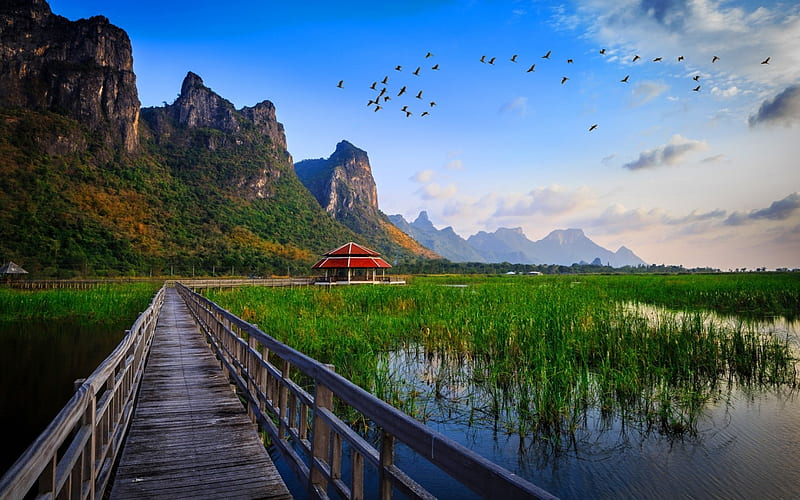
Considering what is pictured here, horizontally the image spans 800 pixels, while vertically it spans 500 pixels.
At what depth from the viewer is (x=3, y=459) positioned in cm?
668

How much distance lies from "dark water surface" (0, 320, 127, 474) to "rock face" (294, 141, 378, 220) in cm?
12516

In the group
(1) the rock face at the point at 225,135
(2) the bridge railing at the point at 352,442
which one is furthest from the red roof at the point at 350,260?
(1) the rock face at the point at 225,135

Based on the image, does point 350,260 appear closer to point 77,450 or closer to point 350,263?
point 350,263

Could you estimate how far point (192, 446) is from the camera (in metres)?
4.50

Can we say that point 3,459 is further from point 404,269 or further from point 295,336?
point 404,269

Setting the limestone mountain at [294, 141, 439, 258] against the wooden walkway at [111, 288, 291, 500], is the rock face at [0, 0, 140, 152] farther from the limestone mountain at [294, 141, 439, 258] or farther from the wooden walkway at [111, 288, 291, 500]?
the wooden walkway at [111, 288, 291, 500]

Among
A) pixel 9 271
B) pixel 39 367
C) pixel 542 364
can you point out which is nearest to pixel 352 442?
pixel 542 364

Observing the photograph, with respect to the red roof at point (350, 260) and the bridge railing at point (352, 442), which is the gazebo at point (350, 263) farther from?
the bridge railing at point (352, 442)

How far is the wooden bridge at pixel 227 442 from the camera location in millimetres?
1684

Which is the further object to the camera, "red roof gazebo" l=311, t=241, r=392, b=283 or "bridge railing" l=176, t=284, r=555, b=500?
"red roof gazebo" l=311, t=241, r=392, b=283

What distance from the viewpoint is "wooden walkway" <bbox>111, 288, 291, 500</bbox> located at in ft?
11.8

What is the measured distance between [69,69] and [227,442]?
101 metres

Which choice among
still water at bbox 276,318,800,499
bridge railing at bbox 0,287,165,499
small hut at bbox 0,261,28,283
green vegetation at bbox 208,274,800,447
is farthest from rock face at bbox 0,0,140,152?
still water at bbox 276,318,800,499

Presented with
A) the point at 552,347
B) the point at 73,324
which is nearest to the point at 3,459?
the point at 552,347
